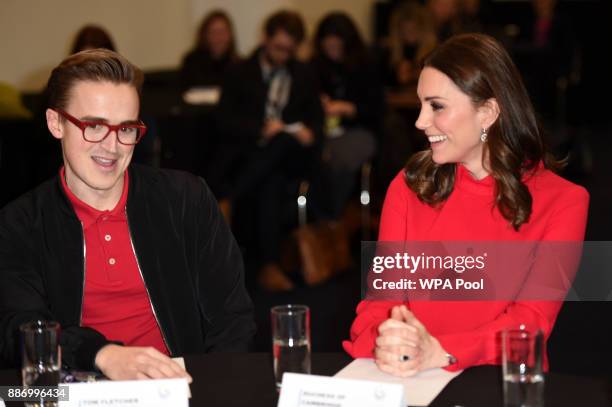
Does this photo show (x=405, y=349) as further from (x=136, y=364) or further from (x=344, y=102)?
(x=344, y=102)

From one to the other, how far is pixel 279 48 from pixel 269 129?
0.49 metres

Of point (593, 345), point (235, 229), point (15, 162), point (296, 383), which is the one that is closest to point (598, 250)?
point (593, 345)

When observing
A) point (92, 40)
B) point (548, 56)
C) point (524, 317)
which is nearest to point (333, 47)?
point (92, 40)

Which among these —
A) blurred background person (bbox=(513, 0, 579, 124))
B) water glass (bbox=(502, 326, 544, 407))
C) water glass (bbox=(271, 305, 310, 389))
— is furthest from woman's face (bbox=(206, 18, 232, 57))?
water glass (bbox=(502, 326, 544, 407))

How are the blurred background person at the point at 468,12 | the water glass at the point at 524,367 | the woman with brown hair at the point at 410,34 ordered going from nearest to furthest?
the water glass at the point at 524,367 → the woman with brown hair at the point at 410,34 → the blurred background person at the point at 468,12

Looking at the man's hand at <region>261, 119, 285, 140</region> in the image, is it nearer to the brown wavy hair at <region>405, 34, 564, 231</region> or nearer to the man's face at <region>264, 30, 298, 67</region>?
the man's face at <region>264, 30, 298, 67</region>

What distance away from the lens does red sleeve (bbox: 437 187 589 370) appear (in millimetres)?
2098

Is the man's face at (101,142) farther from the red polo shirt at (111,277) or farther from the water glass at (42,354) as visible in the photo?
the water glass at (42,354)

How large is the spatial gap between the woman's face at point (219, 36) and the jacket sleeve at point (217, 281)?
16.2 ft

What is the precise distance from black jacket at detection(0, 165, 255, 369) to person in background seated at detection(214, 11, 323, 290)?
314 centimetres

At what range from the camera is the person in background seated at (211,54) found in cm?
730

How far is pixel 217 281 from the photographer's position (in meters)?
2.57
